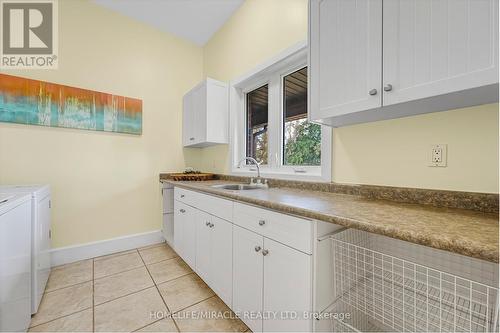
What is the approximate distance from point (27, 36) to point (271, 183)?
2.87m

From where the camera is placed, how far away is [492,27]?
2.23ft

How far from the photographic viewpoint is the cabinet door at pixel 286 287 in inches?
36.9

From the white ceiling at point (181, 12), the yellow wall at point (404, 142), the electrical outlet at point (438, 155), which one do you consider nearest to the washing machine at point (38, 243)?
the yellow wall at point (404, 142)

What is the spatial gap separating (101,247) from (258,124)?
7.63ft

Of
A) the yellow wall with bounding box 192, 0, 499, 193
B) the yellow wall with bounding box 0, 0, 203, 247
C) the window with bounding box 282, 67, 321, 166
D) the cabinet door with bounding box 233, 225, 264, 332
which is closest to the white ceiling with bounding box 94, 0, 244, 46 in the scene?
the yellow wall with bounding box 0, 0, 203, 247

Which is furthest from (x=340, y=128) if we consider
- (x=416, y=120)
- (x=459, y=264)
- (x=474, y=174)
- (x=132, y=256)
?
(x=132, y=256)

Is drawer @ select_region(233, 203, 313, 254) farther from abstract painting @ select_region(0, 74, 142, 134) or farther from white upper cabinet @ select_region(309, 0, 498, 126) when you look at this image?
abstract painting @ select_region(0, 74, 142, 134)

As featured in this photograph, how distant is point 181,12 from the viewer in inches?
99.6

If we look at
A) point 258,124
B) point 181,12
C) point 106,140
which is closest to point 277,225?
point 258,124

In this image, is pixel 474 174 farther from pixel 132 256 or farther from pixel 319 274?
pixel 132 256

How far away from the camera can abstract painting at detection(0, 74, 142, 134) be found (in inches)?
77.4

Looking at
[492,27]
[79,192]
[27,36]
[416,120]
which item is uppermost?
[27,36]

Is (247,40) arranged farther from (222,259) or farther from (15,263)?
(15,263)

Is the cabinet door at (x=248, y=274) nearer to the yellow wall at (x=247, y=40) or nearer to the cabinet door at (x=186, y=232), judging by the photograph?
the cabinet door at (x=186, y=232)
